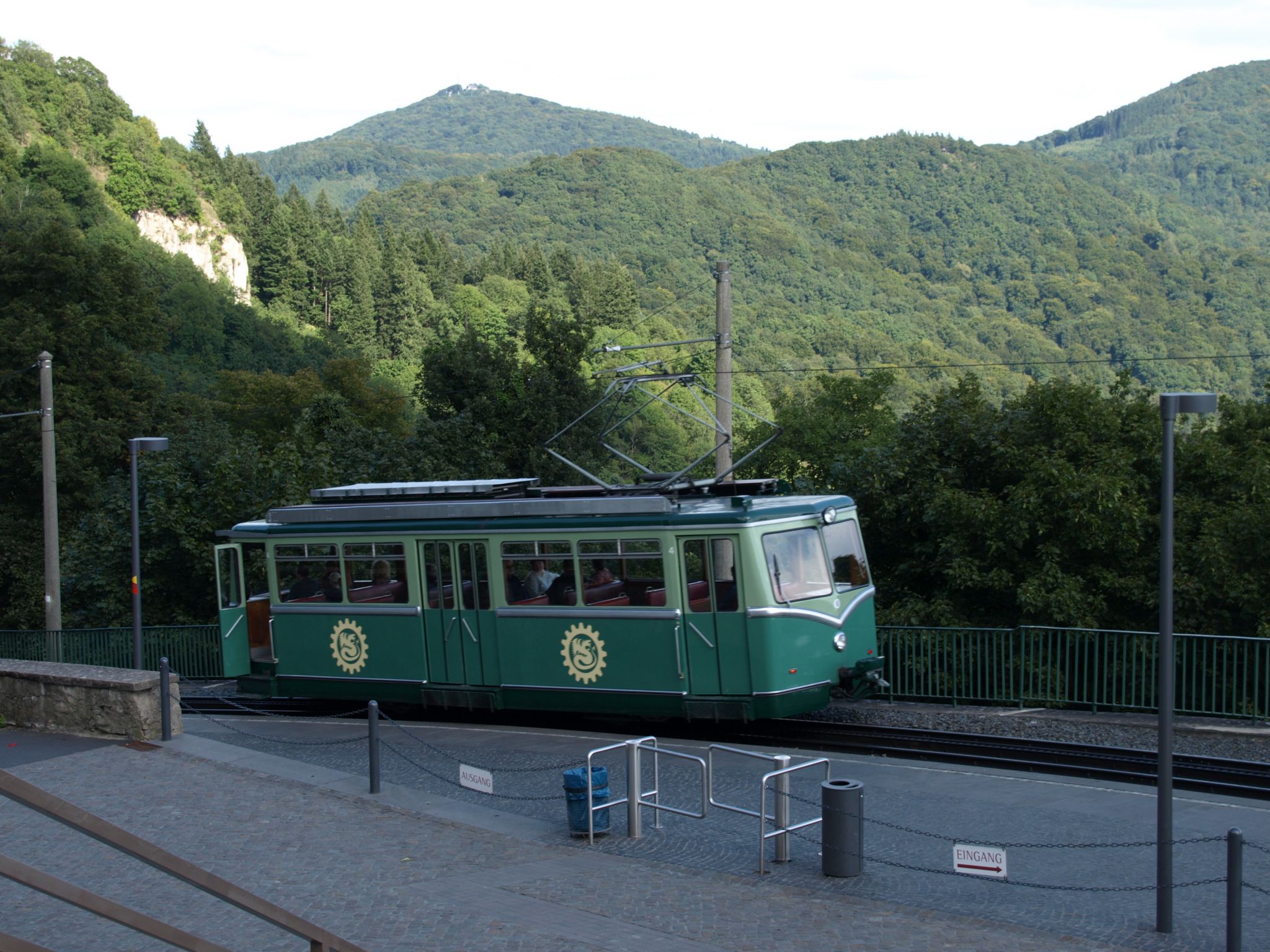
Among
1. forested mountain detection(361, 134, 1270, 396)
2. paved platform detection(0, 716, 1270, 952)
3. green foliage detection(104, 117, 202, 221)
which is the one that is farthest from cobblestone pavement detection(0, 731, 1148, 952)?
green foliage detection(104, 117, 202, 221)

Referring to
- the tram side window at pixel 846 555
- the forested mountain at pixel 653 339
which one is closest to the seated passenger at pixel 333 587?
the tram side window at pixel 846 555

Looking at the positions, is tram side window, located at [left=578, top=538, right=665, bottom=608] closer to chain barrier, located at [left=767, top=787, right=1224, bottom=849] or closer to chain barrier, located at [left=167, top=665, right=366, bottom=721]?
chain barrier, located at [left=767, top=787, right=1224, bottom=849]

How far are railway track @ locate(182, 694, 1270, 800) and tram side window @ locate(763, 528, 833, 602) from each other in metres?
1.68

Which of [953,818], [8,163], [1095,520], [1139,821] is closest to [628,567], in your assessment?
[953,818]

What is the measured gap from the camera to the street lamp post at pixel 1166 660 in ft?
26.7

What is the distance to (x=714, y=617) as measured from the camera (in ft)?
44.6

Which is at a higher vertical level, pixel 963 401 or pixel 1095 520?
pixel 963 401

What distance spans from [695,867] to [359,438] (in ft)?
76.8

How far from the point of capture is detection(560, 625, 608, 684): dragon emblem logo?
14.3 metres

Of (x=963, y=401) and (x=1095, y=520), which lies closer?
(x=1095, y=520)

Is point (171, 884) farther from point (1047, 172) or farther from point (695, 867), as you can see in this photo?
point (1047, 172)

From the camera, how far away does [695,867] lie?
9.74m

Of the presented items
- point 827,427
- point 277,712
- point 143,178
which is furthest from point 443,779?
point 143,178

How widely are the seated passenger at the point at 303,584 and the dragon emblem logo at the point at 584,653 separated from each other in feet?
12.9
